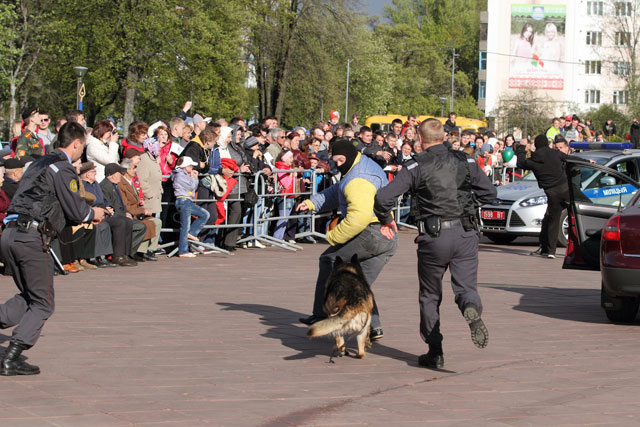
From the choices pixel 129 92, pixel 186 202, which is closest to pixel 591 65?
pixel 129 92

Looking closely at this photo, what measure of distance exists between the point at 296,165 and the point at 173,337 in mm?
10046

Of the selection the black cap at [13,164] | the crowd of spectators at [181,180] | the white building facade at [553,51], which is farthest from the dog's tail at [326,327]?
the white building facade at [553,51]

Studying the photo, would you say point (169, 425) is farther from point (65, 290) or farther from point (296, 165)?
point (296, 165)

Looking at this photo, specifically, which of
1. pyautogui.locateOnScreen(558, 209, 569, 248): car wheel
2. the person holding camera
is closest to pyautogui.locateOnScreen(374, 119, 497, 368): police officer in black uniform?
the person holding camera

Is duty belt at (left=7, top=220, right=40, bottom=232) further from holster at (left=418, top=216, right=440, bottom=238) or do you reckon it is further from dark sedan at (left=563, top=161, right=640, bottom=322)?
dark sedan at (left=563, top=161, right=640, bottom=322)

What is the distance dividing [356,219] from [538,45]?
10879cm

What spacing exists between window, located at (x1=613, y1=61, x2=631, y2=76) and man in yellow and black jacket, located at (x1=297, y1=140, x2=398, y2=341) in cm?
10012

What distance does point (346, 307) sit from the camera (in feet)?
26.1

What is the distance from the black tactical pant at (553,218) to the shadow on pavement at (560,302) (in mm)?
4270

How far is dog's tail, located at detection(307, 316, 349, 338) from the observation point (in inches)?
302

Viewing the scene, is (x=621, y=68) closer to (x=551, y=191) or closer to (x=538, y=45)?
(x=538, y=45)

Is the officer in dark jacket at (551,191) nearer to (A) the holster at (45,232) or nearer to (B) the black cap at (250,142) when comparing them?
(B) the black cap at (250,142)

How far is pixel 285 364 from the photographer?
810 centimetres

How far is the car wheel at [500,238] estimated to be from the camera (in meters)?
20.7
